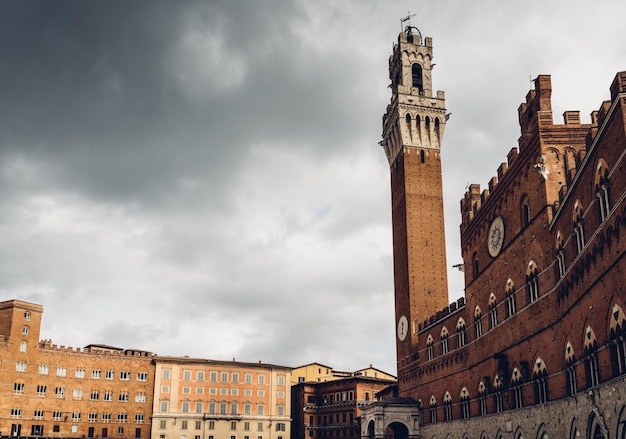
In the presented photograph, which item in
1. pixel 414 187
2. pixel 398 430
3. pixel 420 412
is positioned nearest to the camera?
pixel 420 412

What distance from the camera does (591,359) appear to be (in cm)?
2442

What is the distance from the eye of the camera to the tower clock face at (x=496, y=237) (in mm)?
38469

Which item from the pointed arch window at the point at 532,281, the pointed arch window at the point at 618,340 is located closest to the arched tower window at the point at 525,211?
the pointed arch window at the point at 532,281

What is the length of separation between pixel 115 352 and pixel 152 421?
9.76 m

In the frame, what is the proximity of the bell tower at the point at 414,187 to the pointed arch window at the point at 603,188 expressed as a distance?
38138mm

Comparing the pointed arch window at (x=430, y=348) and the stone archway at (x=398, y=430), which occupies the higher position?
the pointed arch window at (x=430, y=348)

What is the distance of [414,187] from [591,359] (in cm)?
4227

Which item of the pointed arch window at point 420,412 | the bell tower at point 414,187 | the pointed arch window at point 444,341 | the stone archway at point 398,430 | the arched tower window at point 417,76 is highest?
the arched tower window at point 417,76

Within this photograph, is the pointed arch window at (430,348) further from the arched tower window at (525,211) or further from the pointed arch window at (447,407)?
the arched tower window at (525,211)

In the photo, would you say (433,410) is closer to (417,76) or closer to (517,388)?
(517,388)

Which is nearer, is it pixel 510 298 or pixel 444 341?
pixel 510 298

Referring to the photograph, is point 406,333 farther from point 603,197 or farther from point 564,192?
point 603,197

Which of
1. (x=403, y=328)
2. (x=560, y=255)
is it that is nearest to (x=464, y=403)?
(x=403, y=328)

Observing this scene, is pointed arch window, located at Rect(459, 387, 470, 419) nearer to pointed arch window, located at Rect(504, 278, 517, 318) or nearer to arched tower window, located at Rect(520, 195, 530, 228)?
pointed arch window, located at Rect(504, 278, 517, 318)
